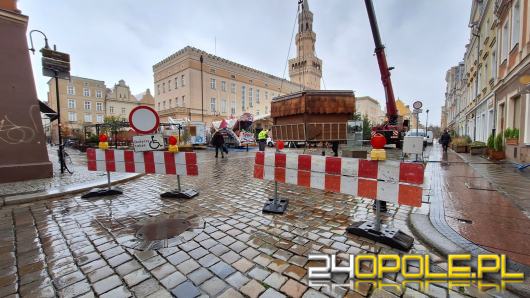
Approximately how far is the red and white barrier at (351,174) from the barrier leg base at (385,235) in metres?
0.43

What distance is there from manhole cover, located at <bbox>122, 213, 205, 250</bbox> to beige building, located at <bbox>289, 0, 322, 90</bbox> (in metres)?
65.8

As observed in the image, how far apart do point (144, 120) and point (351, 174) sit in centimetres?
432

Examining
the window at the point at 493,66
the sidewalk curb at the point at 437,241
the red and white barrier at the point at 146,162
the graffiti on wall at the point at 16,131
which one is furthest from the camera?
the window at the point at 493,66

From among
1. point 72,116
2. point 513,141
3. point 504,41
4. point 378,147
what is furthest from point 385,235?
point 72,116

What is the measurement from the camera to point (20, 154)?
6.98 metres

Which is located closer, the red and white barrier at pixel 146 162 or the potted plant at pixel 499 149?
the red and white barrier at pixel 146 162

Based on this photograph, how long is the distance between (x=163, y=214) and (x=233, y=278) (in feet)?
7.89

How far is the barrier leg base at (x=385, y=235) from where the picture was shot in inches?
113

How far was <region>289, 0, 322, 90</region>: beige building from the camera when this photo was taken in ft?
220

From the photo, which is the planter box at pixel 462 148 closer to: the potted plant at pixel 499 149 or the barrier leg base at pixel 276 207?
the potted plant at pixel 499 149

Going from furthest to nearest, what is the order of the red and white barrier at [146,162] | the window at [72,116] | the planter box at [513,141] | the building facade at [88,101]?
the window at [72,116]
the building facade at [88,101]
the planter box at [513,141]
the red and white barrier at [146,162]

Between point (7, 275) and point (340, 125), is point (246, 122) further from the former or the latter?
point (7, 275)

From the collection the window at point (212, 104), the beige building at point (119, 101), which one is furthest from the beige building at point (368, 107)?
the beige building at point (119, 101)

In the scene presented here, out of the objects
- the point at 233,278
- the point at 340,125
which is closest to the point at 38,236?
the point at 233,278
